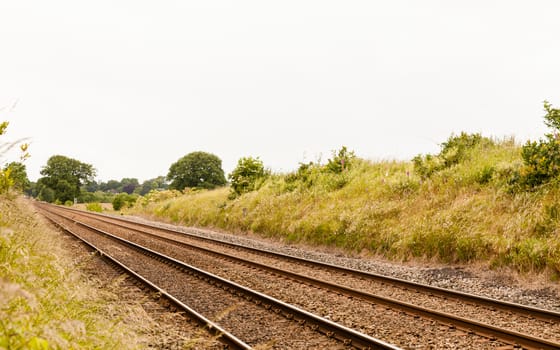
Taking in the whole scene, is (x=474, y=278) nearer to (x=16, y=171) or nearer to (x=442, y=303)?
(x=442, y=303)

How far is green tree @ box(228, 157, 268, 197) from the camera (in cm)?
2562

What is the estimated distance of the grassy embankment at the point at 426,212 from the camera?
370 inches

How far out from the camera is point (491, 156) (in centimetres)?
1360

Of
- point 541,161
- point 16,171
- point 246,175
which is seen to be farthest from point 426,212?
point 246,175

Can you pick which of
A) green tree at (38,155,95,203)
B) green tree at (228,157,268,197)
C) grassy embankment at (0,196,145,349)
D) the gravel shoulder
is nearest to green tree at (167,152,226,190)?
green tree at (38,155,95,203)

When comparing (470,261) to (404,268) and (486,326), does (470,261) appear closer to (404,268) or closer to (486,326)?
(404,268)

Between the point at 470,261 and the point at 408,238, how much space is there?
2027 millimetres

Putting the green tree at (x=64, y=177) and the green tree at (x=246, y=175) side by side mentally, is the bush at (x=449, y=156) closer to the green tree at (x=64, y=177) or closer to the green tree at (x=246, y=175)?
the green tree at (x=246, y=175)

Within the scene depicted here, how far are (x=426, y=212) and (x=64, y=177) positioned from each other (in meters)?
103

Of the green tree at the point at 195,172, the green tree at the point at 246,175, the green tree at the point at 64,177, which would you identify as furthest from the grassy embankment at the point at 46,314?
the green tree at the point at 64,177

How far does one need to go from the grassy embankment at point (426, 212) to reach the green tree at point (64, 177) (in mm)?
88732

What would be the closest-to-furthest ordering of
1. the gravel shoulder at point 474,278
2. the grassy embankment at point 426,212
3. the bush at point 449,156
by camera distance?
the gravel shoulder at point 474,278
the grassy embankment at point 426,212
the bush at point 449,156

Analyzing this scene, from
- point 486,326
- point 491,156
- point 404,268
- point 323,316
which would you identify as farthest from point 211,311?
point 491,156

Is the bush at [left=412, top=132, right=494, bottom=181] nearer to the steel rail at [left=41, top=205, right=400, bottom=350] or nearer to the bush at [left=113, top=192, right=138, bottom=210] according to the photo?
the steel rail at [left=41, top=205, right=400, bottom=350]
